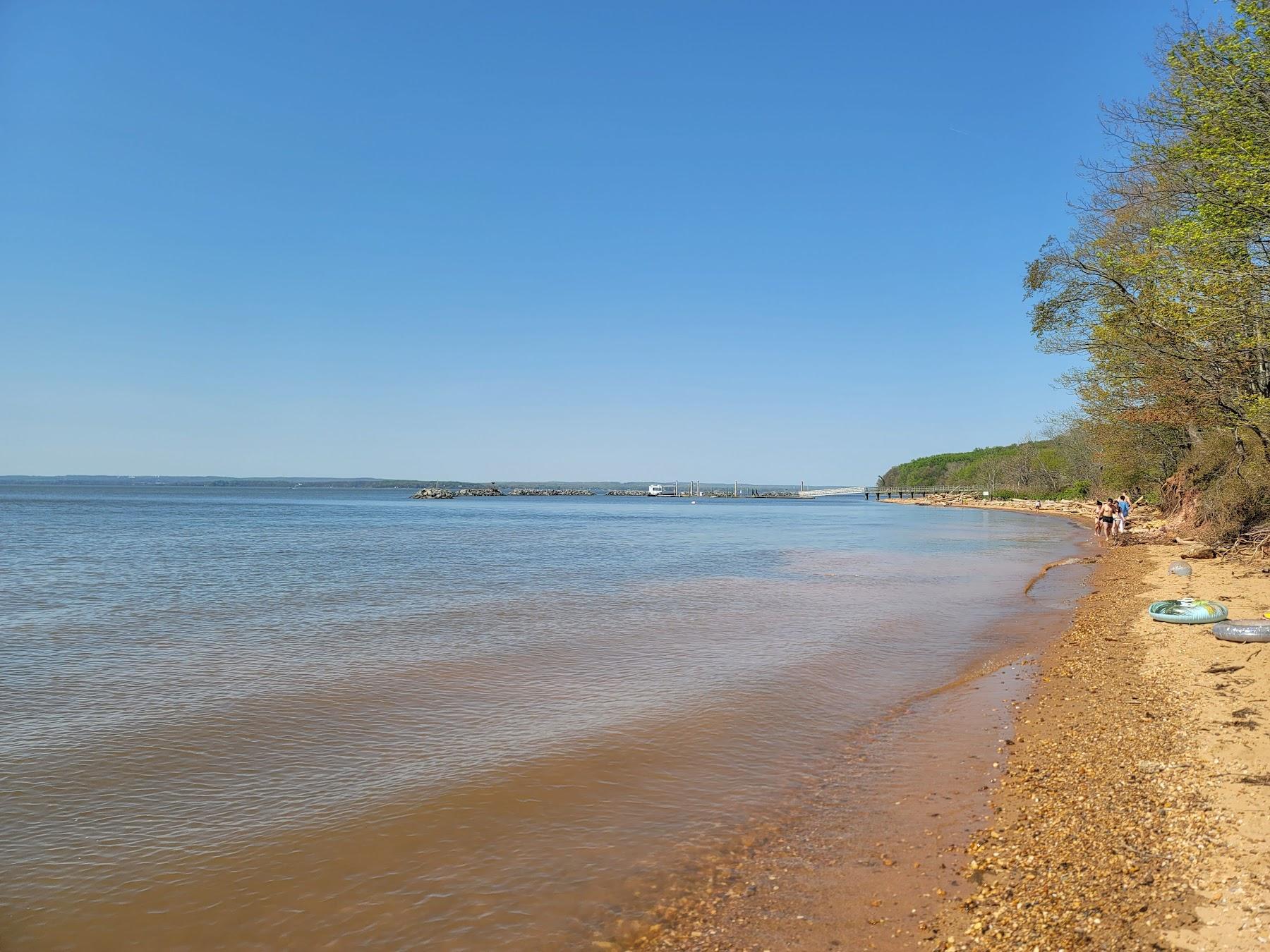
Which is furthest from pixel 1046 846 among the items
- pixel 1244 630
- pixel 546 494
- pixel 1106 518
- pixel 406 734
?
pixel 546 494

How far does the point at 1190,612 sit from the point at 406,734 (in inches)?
487

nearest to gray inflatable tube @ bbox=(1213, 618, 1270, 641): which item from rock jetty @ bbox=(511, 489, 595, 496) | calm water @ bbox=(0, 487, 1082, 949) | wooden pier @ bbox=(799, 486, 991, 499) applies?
calm water @ bbox=(0, 487, 1082, 949)

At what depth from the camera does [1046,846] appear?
5309 millimetres

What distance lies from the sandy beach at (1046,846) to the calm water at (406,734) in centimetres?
82

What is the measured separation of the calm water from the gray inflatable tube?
319 centimetres

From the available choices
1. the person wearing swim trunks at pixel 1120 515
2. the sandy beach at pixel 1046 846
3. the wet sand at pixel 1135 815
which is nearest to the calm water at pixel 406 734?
the sandy beach at pixel 1046 846

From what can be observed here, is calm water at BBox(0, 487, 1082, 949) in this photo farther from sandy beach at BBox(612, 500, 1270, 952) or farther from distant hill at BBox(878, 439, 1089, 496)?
distant hill at BBox(878, 439, 1089, 496)

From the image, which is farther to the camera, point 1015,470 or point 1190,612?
point 1015,470

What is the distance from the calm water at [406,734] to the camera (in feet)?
17.4

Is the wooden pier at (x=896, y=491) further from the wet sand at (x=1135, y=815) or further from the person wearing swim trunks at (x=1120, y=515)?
the wet sand at (x=1135, y=815)

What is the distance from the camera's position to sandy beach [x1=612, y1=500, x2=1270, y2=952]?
14.3ft

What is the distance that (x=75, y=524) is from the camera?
154 ft

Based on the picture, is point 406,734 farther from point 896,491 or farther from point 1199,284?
point 896,491

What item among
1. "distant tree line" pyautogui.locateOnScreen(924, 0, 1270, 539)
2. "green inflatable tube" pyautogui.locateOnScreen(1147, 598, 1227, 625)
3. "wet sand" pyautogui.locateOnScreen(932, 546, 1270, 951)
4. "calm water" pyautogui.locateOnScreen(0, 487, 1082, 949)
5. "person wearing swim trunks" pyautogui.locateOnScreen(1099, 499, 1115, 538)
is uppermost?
"distant tree line" pyautogui.locateOnScreen(924, 0, 1270, 539)
